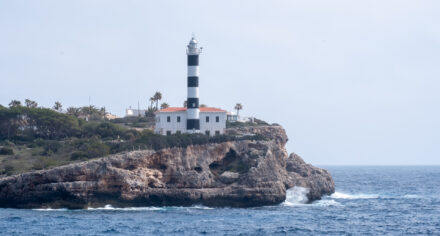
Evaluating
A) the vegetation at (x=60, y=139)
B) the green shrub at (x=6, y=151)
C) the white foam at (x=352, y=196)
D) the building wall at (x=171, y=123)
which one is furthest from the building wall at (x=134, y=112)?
the white foam at (x=352, y=196)

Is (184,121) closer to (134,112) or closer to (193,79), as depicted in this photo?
(193,79)

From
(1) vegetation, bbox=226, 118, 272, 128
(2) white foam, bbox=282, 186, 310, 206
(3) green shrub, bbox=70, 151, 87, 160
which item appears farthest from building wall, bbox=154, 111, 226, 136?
(3) green shrub, bbox=70, 151, 87, 160

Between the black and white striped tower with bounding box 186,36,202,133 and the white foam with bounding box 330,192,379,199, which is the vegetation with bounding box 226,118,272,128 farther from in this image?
the white foam with bounding box 330,192,379,199

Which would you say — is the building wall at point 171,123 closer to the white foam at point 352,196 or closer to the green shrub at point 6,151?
the green shrub at point 6,151

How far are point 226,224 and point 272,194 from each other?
40.0 ft

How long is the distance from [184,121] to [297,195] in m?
14.7

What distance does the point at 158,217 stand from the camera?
1764 inches

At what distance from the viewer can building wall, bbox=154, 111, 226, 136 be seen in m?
65.4

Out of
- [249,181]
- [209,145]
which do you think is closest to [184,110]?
[209,145]

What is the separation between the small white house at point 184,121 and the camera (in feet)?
214

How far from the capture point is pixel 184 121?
214 feet

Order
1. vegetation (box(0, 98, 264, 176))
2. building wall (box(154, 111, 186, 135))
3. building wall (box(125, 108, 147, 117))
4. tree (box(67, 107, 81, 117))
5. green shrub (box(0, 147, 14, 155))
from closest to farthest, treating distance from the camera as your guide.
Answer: vegetation (box(0, 98, 264, 176)) → green shrub (box(0, 147, 14, 155)) → building wall (box(154, 111, 186, 135)) → tree (box(67, 107, 81, 117)) → building wall (box(125, 108, 147, 117))

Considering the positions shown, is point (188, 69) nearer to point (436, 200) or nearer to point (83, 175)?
point (83, 175)

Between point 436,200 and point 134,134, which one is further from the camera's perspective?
point 134,134
